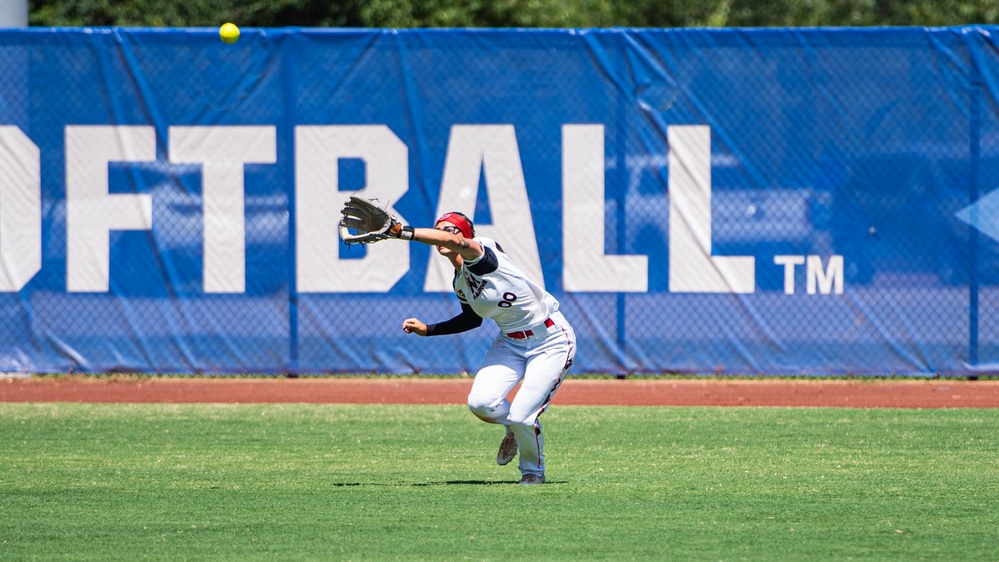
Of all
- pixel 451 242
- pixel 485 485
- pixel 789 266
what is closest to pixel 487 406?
pixel 485 485

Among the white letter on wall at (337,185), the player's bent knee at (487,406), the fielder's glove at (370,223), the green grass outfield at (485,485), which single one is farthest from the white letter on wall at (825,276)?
the fielder's glove at (370,223)

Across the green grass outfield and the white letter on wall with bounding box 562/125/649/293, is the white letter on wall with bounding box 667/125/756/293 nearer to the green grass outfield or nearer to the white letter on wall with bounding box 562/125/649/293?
the white letter on wall with bounding box 562/125/649/293

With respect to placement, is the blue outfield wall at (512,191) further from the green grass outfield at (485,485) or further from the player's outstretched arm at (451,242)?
the player's outstretched arm at (451,242)

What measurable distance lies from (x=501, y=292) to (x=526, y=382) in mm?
500

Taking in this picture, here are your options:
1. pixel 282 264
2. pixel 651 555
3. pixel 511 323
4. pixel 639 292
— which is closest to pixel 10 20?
pixel 282 264

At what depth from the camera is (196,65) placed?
35.7 ft

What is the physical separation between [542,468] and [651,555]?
65.3 inches

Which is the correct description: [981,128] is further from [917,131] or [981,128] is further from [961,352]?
[961,352]

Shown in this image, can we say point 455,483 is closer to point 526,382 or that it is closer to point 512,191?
point 526,382

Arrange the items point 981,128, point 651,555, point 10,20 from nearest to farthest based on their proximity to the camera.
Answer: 1. point 651,555
2. point 981,128
3. point 10,20

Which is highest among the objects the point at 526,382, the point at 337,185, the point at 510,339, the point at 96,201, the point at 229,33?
the point at 229,33

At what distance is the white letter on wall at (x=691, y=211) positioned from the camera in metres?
10.7

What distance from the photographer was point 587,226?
1071 cm

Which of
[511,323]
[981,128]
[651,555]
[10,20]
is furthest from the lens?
[10,20]
